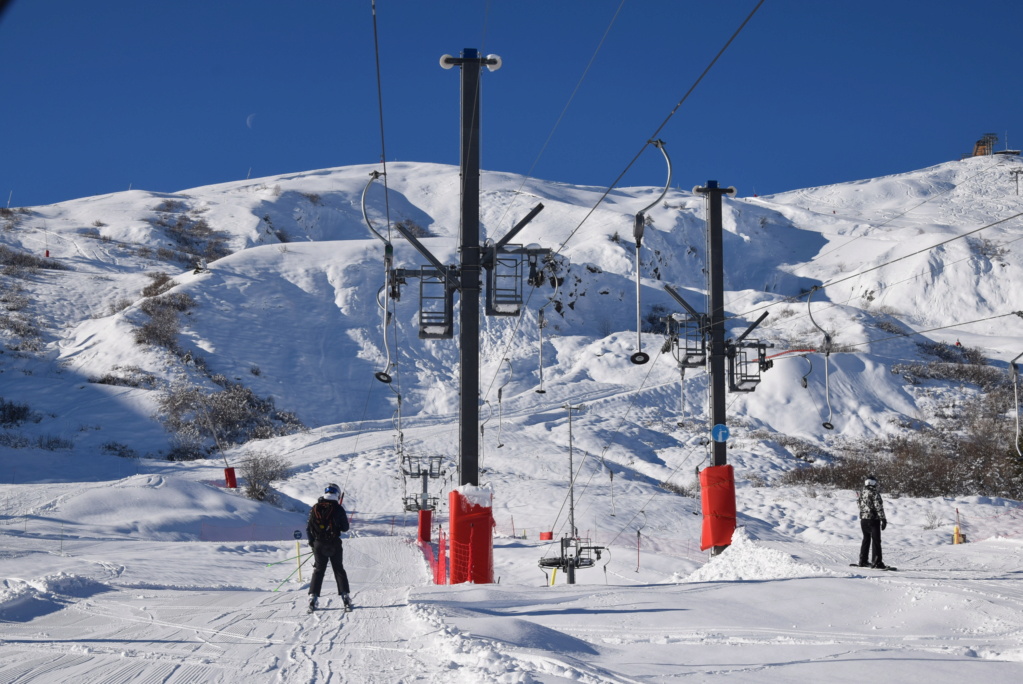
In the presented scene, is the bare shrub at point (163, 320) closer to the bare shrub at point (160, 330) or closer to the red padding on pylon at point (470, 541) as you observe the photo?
the bare shrub at point (160, 330)

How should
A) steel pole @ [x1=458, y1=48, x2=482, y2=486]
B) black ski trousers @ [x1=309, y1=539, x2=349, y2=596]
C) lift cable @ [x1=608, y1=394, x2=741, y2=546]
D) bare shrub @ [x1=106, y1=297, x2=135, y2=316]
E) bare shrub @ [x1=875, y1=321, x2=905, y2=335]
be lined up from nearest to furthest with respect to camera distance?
black ski trousers @ [x1=309, y1=539, x2=349, y2=596]
steel pole @ [x1=458, y1=48, x2=482, y2=486]
lift cable @ [x1=608, y1=394, x2=741, y2=546]
bare shrub @ [x1=106, y1=297, x2=135, y2=316]
bare shrub @ [x1=875, y1=321, x2=905, y2=335]

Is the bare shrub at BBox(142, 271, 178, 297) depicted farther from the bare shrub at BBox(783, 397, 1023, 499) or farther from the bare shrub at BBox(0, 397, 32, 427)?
the bare shrub at BBox(783, 397, 1023, 499)

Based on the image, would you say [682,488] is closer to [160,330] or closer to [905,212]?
Answer: [160,330]

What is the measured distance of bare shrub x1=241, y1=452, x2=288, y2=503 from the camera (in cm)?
3388

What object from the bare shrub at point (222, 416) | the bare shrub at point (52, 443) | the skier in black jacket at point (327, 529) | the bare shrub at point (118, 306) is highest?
the bare shrub at point (118, 306)

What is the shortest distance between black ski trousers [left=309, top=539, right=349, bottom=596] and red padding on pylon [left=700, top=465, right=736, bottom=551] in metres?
10.7

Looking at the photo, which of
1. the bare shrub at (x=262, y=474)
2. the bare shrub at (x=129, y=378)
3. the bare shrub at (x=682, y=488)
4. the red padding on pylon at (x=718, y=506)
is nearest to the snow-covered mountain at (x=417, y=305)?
the bare shrub at (x=129, y=378)

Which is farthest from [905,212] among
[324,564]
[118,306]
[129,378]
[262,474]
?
[324,564]

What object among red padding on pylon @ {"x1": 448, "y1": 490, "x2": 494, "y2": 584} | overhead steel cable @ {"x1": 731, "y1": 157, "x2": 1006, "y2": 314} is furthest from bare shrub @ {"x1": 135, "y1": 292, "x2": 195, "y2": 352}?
red padding on pylon @ {"x1": 448, "y1": 490, "x2": 494, "y2": 584}

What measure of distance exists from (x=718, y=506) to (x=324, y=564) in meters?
11.1

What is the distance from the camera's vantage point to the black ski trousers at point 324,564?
9617 millimetres

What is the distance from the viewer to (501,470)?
132 feet

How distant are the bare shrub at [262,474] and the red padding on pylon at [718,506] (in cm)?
2027

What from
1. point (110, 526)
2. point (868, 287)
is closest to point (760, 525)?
point (110, 526)
